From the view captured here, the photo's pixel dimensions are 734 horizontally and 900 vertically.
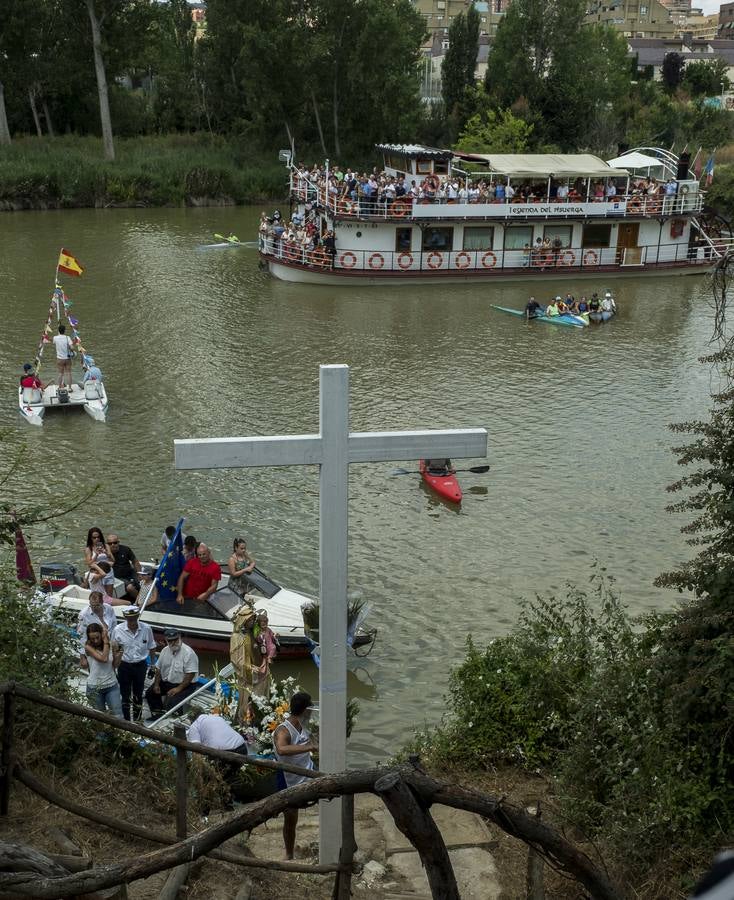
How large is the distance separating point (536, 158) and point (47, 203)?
2424 cm

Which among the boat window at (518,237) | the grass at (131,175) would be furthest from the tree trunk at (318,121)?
the boat window at (518,237)

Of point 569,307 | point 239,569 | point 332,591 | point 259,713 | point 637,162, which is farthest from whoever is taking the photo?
point 637,162

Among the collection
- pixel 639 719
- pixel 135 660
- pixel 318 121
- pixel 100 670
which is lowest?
pixel 135 660

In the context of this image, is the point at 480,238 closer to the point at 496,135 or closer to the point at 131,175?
the point at 131,175

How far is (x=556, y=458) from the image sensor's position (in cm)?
1992

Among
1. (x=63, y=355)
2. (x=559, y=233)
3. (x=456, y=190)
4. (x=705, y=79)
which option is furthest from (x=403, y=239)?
(x=705, y=79)

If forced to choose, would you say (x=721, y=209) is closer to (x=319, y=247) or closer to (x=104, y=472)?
(x=319, y=247)

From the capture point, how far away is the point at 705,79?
8038 cm

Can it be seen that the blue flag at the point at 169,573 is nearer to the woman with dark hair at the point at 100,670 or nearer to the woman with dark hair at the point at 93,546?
the woman with dark hair at the point at 93,546

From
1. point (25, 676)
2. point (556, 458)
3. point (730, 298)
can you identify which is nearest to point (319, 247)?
point (730, 298)

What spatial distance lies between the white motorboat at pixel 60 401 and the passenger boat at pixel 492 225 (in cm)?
1414

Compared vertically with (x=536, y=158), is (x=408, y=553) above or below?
below

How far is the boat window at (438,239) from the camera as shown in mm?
35250

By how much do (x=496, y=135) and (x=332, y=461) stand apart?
53360mm
